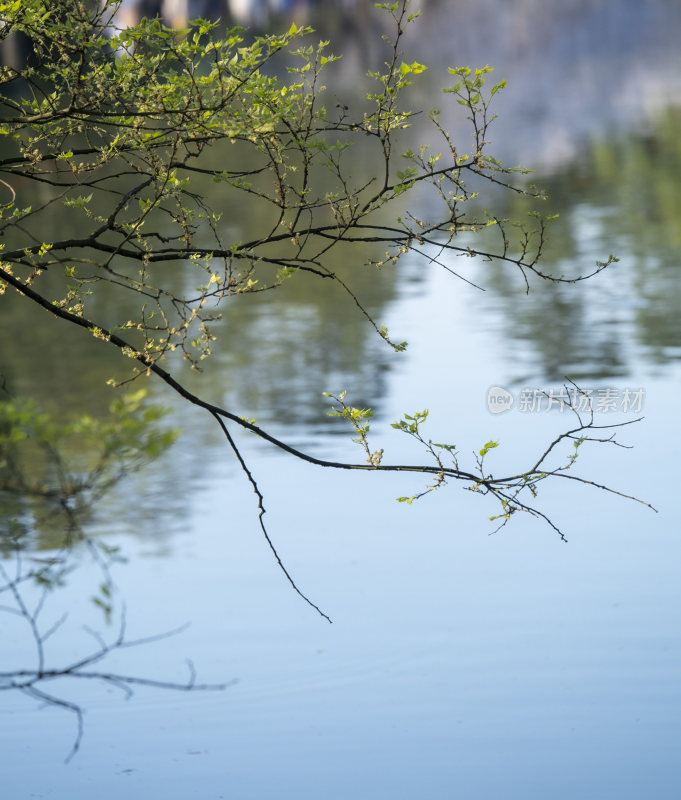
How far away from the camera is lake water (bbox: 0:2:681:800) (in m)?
3.83

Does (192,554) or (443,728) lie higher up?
(192,554)

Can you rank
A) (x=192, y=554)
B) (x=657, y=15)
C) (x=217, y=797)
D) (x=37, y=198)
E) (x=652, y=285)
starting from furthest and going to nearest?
(x=657, y=15) < (x=37, y=198) < (x=652, y=285) < (x=192, y=554) < (x=217, y=797)

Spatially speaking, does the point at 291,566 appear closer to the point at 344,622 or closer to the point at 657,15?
Result: the point at 344,622

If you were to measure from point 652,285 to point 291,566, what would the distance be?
19.1 feet

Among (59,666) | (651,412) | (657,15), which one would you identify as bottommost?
(59,666)

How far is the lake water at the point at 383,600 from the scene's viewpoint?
3.83m

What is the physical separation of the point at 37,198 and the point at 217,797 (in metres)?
12.5

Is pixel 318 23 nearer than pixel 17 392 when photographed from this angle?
No

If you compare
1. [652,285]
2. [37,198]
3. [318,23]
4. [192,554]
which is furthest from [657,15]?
[192,554]

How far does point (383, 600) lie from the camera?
4.85 m

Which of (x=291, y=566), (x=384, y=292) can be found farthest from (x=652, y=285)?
(x=291, y=566)

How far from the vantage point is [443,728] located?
397 cm

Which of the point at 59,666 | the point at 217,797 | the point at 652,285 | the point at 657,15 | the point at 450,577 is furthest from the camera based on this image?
the point at 657,15

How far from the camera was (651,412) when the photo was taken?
22.5 feet
